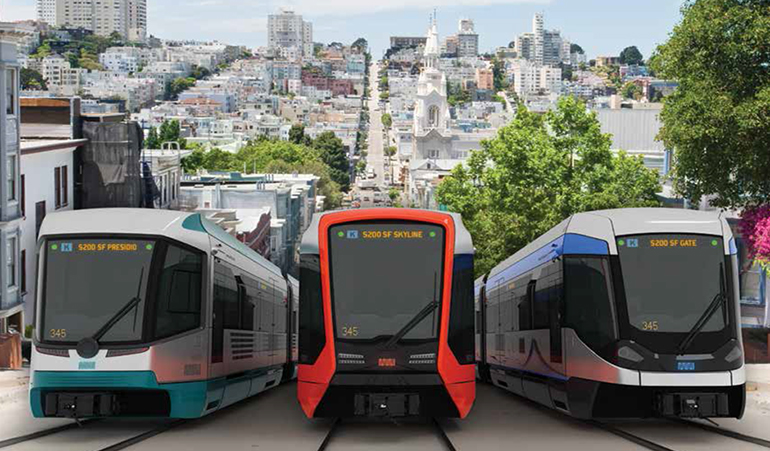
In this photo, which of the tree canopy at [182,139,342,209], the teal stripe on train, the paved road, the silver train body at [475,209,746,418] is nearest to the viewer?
the paved road

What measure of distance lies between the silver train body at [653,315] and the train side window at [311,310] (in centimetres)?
332

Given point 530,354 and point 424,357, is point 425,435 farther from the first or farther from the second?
point 530,354

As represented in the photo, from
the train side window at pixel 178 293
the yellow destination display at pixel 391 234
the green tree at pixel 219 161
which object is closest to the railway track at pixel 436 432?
the train side window at pixel 178 293

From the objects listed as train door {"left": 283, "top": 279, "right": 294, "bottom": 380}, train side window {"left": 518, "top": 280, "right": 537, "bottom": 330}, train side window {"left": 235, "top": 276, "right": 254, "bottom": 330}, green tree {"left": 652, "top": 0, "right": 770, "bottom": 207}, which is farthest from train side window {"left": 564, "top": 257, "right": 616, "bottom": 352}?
green tree {"left": 652, "top": 0, "right": 770, "bottom": 207}

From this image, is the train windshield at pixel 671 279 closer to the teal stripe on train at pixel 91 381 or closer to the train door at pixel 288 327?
the teal stripe on train at pixel 91 381

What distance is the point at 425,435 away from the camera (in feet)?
53.8

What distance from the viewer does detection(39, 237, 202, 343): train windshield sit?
15820 millimetres

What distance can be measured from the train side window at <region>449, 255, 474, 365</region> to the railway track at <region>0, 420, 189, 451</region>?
4.03 m

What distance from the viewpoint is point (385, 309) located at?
15.9 meters

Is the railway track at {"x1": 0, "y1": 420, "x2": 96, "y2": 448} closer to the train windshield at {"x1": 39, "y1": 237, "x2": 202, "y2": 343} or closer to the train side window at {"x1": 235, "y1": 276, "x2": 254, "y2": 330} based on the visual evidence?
the train windshield at {"x1": 39, "y1": 237, "x2": 202, "y2": 343}

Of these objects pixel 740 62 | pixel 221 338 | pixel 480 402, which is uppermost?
pixel 740 62

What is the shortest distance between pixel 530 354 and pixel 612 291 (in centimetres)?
377

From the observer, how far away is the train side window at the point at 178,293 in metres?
16.1

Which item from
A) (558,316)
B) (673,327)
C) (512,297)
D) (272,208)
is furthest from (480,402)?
(272,208)
